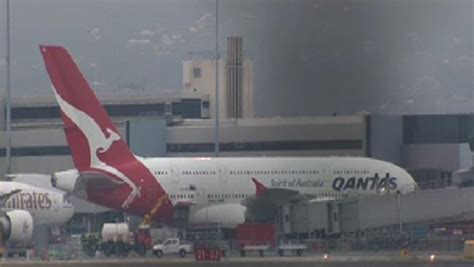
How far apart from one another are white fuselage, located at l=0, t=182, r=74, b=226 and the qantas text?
34.4 feet

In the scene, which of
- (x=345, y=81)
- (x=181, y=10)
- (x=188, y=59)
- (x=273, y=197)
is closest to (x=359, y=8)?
(x=345, y=81)

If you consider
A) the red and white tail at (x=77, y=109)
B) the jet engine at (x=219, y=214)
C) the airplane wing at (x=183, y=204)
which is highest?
the red and white tail at (x=77, y=109)

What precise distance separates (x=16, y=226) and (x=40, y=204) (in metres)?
5.91

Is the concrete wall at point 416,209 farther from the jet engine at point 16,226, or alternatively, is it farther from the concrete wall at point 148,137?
the concrete wall at point 148,137

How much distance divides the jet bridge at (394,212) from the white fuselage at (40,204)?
10497mm

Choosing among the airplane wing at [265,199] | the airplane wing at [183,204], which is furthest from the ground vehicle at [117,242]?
the airplane wing at [265,199]

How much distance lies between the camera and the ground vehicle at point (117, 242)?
65125 mm

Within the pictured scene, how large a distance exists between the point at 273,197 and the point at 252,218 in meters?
1.47

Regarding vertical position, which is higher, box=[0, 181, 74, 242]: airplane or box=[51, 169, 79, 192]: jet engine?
box=[51, 169, 79, 192]: jet engine

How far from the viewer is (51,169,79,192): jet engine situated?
7419 centimetres

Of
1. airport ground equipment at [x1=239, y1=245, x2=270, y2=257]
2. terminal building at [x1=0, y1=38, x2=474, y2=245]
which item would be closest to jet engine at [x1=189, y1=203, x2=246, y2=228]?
terminal building at [x1=0, y1=38, x2=474, y2=245]

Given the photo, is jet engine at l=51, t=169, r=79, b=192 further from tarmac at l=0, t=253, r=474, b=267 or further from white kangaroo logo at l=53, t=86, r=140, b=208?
tarmac at l=0, t=253, r=474, b=267

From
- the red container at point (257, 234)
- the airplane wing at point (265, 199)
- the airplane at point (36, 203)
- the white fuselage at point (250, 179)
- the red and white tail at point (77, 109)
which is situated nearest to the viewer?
the red container at point (257, 234)

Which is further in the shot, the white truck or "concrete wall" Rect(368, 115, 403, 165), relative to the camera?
"concrete wall" Rect(368, 115, 403, 165)
